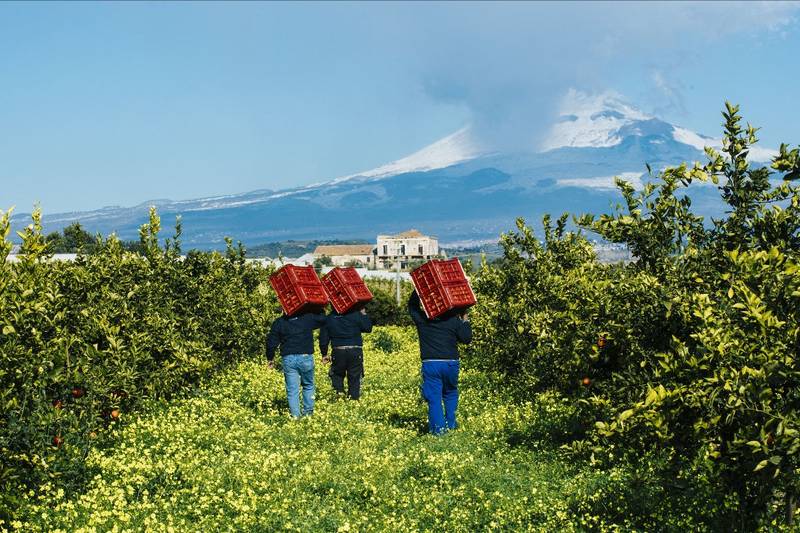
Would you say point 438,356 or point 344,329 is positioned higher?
point 344,329

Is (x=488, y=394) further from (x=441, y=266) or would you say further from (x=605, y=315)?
(x=605, y=315)

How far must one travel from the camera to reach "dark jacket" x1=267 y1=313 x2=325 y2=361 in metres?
13.9

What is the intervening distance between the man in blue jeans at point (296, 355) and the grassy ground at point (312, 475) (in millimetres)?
434

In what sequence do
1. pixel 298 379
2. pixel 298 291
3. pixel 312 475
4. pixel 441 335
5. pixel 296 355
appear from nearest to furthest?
pixel 312 475
pixel 441 335
pixel 296 355
pixel 298 379
pixel 298 291

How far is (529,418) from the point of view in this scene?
45.4ft

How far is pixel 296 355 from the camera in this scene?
547 inches

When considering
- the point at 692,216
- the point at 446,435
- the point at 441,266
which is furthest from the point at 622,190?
the point at 446,435

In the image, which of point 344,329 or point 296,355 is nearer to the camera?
point 296,355

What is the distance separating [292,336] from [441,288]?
3231mm

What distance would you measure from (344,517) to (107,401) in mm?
5578

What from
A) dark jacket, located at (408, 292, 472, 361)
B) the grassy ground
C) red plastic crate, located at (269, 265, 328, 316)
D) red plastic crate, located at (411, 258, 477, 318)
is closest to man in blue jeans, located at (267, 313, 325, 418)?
red plastic crate, located at (269, 265, 328, 316)

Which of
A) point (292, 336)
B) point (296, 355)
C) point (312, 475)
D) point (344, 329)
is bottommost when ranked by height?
point (312, 475)

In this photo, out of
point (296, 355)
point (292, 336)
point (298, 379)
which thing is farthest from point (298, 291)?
point (298, 379)

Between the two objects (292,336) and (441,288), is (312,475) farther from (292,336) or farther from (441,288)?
(292,336)
